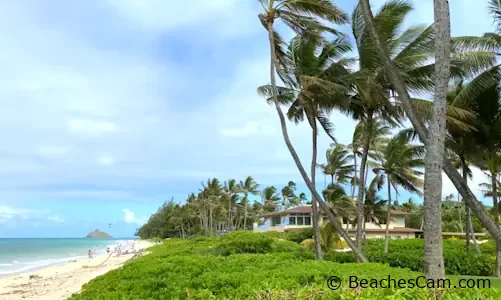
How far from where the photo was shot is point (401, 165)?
24.3 m

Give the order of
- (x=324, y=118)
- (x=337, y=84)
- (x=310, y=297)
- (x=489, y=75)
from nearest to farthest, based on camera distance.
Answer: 1. (x=310, y=297)
2. (x=489, y=75)
3. (x=337, y=84)
4. (x=324, y=118)

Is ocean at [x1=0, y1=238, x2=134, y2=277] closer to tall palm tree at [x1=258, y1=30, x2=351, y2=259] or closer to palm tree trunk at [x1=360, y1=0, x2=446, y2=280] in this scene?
tall palm tree at [x1=258, y1=30, x2=351, y2=259]

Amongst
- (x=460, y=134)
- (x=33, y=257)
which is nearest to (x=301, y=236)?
(x=460, y=134)

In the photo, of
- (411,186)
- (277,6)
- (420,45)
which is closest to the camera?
(420,45)

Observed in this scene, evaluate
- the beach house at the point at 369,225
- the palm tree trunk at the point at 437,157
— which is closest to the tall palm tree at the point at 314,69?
the palm tree trunk at the point at 437,157

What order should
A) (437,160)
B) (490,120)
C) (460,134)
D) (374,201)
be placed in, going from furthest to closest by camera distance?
(374,201), (460,134), (490,120), (437,160)

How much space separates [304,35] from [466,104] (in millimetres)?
5994

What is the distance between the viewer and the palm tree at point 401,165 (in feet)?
74.1

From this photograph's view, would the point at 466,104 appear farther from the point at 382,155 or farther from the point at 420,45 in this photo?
the point at 382,155

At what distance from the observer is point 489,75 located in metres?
12.2

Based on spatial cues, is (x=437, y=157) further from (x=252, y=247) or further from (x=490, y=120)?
(x=252, y=247)

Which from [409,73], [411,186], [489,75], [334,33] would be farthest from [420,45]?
[411,186]

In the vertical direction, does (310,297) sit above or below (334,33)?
below

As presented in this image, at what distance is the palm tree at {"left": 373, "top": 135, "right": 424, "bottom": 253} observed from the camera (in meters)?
22.6
